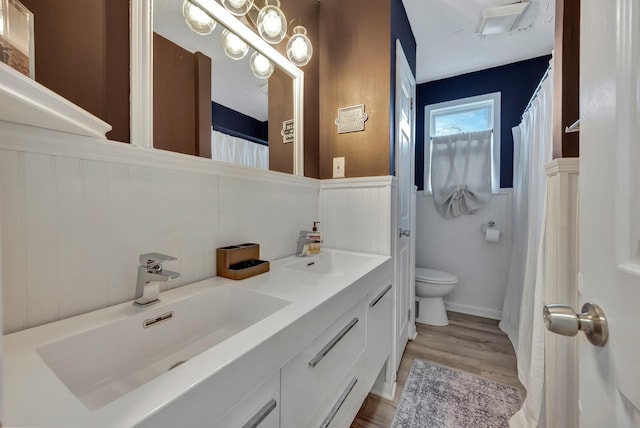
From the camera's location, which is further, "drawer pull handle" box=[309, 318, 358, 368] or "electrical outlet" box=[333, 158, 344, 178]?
"electrical outlet" box=[333, 158, 344, 178]

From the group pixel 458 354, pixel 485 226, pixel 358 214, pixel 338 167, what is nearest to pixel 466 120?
pixel 485 226

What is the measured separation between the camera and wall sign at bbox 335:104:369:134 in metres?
1.58

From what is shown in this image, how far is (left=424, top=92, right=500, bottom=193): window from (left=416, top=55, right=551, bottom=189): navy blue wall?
0.04m

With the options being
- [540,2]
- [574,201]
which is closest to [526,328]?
[574,201]

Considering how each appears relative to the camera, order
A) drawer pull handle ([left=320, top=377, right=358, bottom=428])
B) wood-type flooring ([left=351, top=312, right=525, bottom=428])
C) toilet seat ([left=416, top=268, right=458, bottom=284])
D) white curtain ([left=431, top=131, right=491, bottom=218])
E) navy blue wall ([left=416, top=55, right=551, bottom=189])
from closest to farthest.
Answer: drawer pull handle ([left=320, top=377, right=358, bottom=428])
wood-type flooring ([left=351, top=312, right=525, bottom=428])
toilet seat ([left=416, top=268, right=458, bottom=284])
navy blue wall ([left=416, top=55, right=551, bottom=189])
white curtain ([left=431, top=131, right=491, bottom=218])

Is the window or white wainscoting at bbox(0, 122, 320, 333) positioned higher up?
the window

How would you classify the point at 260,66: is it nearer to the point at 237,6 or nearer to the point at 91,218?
the point at 237,6

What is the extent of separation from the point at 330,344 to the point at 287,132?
45.9 inches

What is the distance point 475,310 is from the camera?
2.46m

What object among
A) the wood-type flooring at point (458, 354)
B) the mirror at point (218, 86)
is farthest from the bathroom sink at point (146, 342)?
the wood-type flooring at point (458, 354)

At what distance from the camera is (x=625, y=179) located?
0.33 m

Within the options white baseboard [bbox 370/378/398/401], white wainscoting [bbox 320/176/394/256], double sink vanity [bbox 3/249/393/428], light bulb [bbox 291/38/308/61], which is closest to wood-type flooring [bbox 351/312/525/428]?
white baseboard [bbox 370/378/398/401]

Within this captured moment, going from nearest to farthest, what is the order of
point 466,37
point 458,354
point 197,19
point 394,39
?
1. point 197,19
2. point 394,39
3. point 458,354
4. point 466,37

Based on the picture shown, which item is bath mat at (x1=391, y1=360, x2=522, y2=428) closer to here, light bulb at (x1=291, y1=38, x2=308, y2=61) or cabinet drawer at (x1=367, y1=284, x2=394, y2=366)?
cabinet drawer at (x1=367, y1=284, x2=394, y2=366)
